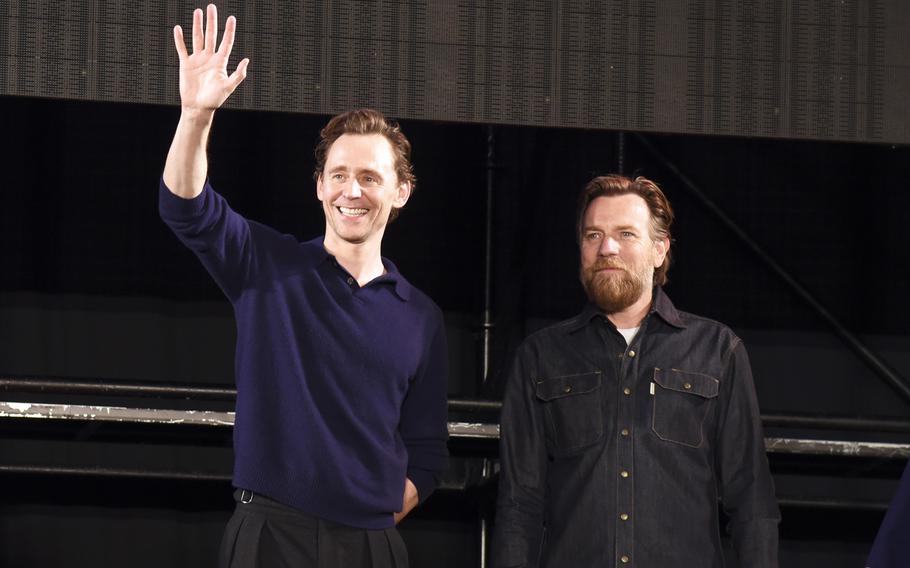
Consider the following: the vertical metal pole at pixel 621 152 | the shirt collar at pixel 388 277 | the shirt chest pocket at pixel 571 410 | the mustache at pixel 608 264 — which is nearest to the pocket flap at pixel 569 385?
the shirt chest pocket at pixel 571 410

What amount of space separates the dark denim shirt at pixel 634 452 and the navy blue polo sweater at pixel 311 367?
9.8 inches

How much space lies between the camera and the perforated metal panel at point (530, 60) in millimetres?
2891

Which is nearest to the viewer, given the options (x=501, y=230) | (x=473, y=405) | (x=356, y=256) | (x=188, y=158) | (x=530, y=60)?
(x=188, y=158)

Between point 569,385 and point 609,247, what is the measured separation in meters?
0.28

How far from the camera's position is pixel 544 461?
257 cm

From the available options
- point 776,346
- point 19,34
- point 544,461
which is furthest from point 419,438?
point 776,346

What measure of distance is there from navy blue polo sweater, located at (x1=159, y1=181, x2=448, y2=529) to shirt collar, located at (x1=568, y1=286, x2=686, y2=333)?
347mm

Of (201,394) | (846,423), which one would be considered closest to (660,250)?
(846,423)

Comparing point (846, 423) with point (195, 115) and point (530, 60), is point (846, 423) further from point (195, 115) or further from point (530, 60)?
point (195, 115)

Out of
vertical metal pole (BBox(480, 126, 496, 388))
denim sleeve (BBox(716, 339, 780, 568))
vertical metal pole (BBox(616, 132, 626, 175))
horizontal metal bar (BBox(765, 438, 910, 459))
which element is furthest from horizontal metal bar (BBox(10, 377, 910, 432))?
denim sleeve (BBox(716, 339, 780, 568))

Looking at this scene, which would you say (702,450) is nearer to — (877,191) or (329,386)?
(329,386)

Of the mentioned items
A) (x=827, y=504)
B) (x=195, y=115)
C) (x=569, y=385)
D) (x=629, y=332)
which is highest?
(x=195, y=115)

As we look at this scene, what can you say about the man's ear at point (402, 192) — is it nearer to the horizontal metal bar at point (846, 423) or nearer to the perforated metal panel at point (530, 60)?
the perforated metal panel at point (530, 60)

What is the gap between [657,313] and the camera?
2.61 metres
